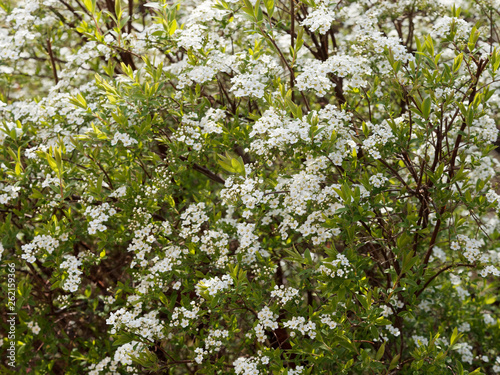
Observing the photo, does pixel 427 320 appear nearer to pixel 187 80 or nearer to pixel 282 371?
pixel 282 371

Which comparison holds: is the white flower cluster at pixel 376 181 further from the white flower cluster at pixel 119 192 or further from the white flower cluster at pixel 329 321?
the white flower cluster at pixel 119 192

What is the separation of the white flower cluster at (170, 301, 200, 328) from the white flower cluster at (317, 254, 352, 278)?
882 millimetres

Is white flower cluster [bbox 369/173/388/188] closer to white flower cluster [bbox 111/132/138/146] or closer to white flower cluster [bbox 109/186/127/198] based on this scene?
white flower cluster [bbox 111/132/138/146]

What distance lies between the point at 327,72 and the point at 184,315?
1777 mm

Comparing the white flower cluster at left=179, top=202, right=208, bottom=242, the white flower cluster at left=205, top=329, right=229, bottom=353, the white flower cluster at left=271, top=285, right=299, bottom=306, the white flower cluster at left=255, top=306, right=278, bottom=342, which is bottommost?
the white flower cluster at left=205, top=329, right=229, bottom=353

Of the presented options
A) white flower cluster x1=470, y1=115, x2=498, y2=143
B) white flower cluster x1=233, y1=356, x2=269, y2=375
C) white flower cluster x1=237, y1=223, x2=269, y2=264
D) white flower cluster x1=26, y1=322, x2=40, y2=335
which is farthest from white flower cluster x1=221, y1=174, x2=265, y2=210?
white flower cluster x1=26, y1=322, x2=40, y2=335

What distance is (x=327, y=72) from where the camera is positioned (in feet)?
9.39

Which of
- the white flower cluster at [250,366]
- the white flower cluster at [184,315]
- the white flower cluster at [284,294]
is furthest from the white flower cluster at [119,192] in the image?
the white flower cluster at [250,366]

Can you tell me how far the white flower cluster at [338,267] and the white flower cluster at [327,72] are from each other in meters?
1.00

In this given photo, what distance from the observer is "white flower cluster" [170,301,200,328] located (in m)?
2.89

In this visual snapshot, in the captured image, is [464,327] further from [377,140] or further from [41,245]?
[41,245]

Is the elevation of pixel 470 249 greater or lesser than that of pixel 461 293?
lesser

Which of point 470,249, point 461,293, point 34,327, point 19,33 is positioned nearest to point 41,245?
point 34,327

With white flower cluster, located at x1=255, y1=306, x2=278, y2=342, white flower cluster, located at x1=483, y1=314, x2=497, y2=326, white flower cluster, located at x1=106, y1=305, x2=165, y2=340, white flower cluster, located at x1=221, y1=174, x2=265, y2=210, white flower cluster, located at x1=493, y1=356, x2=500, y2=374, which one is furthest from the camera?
white flower cluster, located at x1=483, y1=314, x2=497, y2=326
